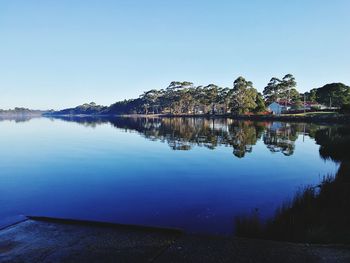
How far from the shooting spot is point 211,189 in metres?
15.3

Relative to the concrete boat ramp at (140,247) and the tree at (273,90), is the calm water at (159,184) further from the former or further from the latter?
the tree at (273,90)

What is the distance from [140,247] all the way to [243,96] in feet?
362

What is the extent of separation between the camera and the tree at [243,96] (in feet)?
367

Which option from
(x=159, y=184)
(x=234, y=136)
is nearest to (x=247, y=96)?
(x=234, y=136)

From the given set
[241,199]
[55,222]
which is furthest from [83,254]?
[241,199]

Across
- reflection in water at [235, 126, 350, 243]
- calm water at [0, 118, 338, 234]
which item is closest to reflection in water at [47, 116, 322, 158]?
calm water at [0, 118, 338, 234]

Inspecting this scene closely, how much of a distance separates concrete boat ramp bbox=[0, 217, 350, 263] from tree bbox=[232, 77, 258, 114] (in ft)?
351

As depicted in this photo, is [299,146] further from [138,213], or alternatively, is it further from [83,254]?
[83,254]

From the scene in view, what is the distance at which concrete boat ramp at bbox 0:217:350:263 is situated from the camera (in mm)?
6859

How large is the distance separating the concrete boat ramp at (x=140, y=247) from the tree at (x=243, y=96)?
107m

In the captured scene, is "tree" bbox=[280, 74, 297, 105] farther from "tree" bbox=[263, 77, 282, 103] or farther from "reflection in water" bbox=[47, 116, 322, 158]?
"reflection in water" bbox=[47, 116, 322, 158]

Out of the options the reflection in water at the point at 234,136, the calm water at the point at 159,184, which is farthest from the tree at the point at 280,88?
the calm water at the point at 159,184

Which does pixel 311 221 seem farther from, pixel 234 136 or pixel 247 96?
pixel 247 96

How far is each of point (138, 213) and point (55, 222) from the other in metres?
3.13
